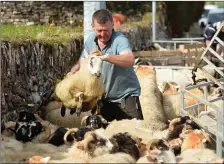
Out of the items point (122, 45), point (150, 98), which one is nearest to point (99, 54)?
point (122, 45)

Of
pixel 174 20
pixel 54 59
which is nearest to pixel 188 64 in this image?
pixel 54 59

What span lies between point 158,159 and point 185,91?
224 centimetres

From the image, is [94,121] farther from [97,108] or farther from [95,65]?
[95,65]

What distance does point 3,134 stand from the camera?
670cm

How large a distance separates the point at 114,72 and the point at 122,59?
48cm

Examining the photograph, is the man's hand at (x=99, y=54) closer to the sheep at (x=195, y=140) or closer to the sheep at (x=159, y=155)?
the sheep at (x=195, y=140)

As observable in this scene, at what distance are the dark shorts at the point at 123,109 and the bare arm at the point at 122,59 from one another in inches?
23.3

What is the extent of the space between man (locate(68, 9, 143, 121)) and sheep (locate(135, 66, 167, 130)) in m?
0.69

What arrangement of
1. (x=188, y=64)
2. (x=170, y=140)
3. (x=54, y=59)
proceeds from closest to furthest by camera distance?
(x=170, y=140) → (x=54, y=59) → (x=188, y=64)

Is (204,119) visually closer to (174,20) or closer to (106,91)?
(106,91)

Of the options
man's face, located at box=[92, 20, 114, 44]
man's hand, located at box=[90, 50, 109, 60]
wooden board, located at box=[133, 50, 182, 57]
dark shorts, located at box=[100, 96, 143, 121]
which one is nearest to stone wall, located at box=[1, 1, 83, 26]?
wooden board, located at box=[133, 50, 182, 57]

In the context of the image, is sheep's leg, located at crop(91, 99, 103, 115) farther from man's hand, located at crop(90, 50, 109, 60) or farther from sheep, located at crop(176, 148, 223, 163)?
sheep, located at crop(176, 148, 223, 163)

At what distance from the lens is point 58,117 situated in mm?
8492

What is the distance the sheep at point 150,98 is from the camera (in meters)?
8.79
